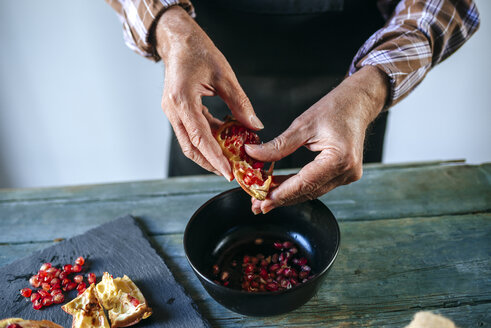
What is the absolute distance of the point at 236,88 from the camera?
1.05 meters

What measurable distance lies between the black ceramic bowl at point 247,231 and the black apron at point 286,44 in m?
0.43

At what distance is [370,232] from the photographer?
121cm

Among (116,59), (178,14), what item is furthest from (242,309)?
(116,59)

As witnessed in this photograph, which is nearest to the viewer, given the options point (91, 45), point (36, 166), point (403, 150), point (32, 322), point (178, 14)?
point (32, 322)

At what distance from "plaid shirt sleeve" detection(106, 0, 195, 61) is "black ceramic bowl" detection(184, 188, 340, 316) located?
595 mm

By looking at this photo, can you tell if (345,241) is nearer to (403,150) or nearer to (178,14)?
(178,14)

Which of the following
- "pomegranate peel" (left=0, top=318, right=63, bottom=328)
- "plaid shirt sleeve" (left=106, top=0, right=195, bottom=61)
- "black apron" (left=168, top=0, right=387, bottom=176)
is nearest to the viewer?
"pomegranate peel" (left=0, top=318, right=63, bottom=328)

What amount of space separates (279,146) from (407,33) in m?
0.60

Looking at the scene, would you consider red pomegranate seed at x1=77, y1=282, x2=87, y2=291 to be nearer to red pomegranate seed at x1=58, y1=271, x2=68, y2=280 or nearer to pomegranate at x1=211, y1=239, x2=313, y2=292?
red pomegranate seed at x1=58, y1=271, x2=68, y2=280

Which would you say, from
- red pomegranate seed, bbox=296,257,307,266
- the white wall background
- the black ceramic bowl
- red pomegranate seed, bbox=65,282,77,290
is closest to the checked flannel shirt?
the black ceramic bowl

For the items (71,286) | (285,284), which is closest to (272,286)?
(285,284)

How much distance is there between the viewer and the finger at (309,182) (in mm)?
963

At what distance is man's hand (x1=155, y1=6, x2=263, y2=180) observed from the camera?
3.24 feet

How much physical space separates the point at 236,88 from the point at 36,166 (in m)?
2.12
